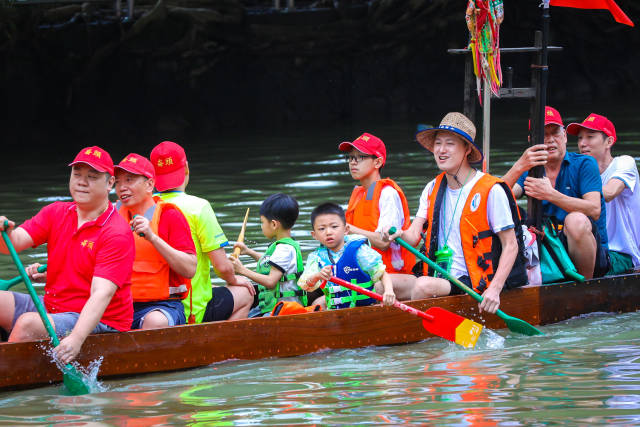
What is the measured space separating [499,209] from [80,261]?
8.35 feet

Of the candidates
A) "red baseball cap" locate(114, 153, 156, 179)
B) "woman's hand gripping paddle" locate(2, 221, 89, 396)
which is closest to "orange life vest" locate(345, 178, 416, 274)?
"red baseball cap" locate(114, 153, 156, 179)

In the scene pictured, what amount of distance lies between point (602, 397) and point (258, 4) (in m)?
19.0

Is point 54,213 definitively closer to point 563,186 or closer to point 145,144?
point 563,186

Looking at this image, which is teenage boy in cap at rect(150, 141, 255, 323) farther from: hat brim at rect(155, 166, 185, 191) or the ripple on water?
the ripple on water

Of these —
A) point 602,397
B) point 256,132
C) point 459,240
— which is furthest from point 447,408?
point 256,132

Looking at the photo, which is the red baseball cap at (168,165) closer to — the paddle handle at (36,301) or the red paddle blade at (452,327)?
the paddle handle at (36,301)

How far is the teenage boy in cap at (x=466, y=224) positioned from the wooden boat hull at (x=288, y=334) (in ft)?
0.55

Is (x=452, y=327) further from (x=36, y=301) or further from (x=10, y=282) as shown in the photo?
(x=10, y=282)

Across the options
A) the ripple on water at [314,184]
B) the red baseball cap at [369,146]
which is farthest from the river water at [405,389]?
the ripple on water at [314,184]

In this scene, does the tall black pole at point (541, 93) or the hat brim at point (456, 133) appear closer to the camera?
the hat brim at point (456, 133)

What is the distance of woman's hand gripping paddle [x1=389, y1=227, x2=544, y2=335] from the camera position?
600 cm

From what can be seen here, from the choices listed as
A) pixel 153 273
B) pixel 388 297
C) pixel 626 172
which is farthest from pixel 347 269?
pixel 626 172

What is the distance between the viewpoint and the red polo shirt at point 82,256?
4949 millimetres

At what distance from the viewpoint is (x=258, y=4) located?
2267cm
